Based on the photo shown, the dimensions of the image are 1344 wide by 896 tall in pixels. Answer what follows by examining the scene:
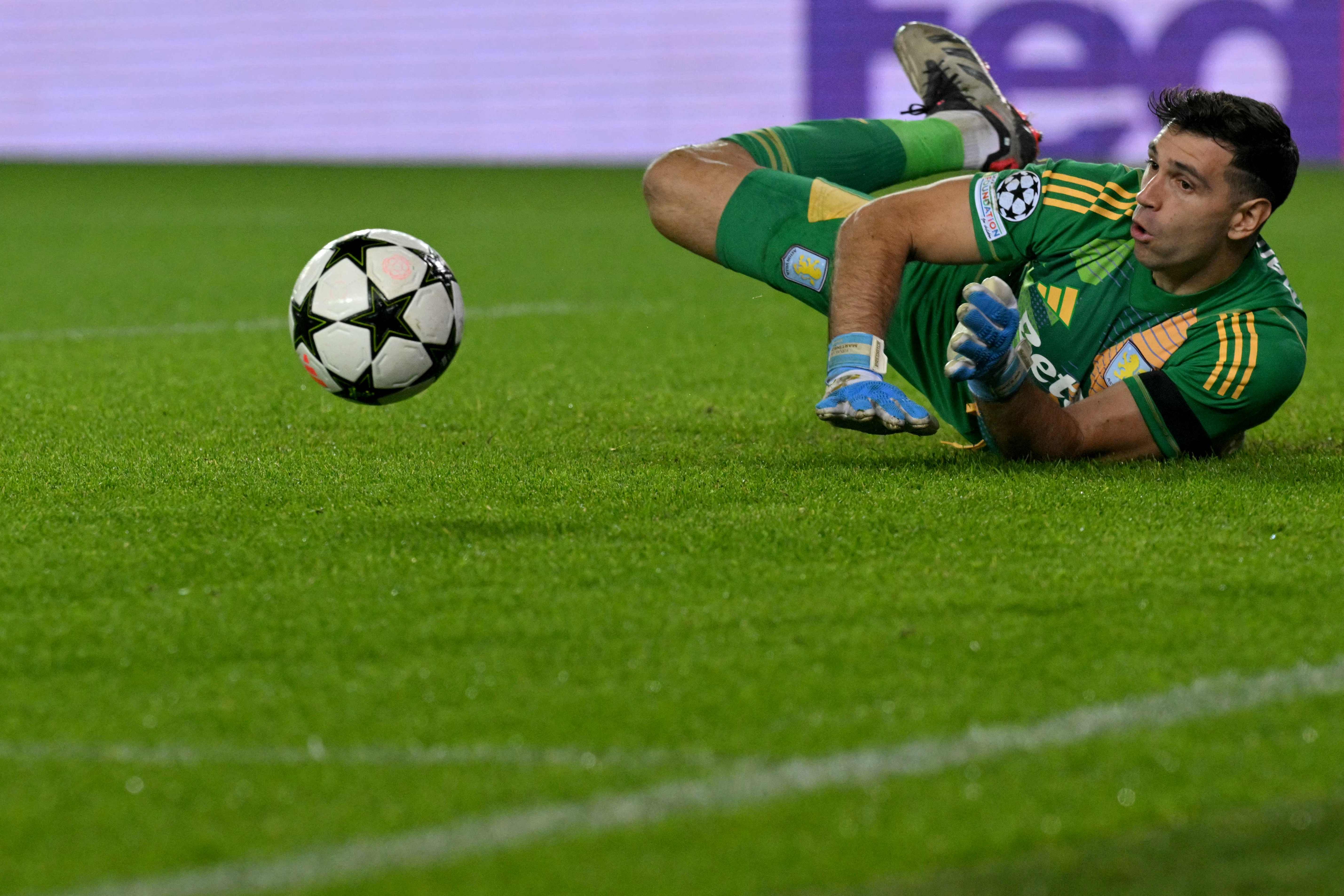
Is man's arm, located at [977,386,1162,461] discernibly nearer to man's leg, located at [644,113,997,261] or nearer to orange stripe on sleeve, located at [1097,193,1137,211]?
orange stripe on sleeve, located at [1097,193,1137,211]

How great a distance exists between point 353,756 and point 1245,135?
228 centimetres

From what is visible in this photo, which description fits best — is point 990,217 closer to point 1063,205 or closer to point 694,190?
point 1063,205

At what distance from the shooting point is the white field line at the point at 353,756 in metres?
1.88

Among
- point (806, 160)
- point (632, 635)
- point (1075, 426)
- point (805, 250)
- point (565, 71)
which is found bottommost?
point (565, 71)

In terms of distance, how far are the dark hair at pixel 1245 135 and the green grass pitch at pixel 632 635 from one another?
23.1 inches

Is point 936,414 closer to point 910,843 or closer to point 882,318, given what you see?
point 882,318

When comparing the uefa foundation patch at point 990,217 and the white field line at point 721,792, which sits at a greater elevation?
the uefa foundation patch at point 990,217

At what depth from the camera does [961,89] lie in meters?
4.64

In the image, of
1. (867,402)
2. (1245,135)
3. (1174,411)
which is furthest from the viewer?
(1174,411)

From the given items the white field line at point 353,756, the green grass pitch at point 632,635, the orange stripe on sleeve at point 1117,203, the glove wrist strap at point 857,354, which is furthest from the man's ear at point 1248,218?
the white field line at point 353,756

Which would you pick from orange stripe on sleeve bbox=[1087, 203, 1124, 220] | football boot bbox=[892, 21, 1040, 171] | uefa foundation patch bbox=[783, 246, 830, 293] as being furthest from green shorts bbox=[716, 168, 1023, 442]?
football boot bbox=[892, 21, 1040, 171]

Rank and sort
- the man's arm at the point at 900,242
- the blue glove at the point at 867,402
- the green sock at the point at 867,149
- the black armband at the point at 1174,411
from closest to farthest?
1. the blue glove at the point at 867,402
2. the black armband at the point at 1174,411
3. the man's arm at the point at 900,242
4. the green sock at the point at 867,149

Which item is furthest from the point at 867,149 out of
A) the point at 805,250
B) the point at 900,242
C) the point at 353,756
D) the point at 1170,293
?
the point at 353,756

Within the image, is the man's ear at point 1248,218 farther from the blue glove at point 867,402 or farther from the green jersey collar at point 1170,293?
the blue glove at point 867,402
